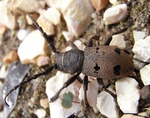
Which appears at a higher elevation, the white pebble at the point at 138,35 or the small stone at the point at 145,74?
the white pebble at the point at 138,35

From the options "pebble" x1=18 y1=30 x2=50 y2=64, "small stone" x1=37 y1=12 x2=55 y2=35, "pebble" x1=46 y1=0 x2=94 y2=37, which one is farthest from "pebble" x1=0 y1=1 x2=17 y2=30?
"pebble" x1=46 y1=0 x2=94 y2=37

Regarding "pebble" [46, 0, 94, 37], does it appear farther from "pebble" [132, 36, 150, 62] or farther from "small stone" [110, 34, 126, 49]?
"pebble" [132, 36, 150, 62]

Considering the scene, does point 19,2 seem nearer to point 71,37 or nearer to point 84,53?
point 71,37

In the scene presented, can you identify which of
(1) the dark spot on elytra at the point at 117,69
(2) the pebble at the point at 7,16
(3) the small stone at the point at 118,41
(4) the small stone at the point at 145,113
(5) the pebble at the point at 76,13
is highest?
(2) the pebble at the point at 7,16

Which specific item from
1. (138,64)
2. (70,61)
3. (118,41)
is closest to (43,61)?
(70,61)

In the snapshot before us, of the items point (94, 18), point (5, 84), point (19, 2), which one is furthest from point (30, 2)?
point (5, 84)

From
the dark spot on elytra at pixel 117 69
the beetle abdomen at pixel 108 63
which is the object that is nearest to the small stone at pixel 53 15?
the beetle abdomen at pixel 108 63

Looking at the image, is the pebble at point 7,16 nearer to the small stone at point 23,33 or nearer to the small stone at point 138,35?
the small stone at point 23,33
